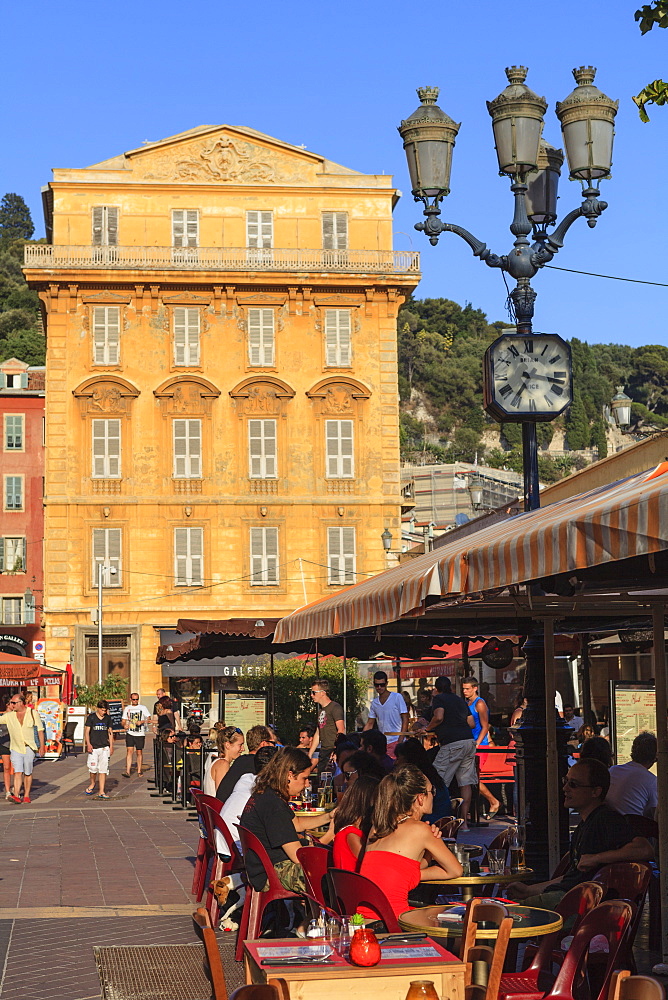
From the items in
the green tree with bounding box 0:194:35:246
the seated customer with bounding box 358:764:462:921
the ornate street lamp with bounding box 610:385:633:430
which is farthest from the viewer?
the green tree with bounding box 0:194:35:246

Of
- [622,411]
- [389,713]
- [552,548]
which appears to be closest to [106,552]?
[622,411]

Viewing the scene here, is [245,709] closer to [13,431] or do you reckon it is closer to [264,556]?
[264,556]

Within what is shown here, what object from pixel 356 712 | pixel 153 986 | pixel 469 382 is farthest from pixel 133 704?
pixel 469 382

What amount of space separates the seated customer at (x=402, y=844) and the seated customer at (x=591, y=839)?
1.87 feet

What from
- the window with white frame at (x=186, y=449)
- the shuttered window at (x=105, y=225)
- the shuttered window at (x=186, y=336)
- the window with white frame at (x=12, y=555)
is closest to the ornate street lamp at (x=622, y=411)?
the window with white frame at (x=186, y=449)

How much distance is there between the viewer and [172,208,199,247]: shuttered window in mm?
44844

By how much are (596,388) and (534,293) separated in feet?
485

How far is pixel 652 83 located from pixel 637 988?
428 centimetres

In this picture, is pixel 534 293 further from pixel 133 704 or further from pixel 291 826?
pixel 133 704

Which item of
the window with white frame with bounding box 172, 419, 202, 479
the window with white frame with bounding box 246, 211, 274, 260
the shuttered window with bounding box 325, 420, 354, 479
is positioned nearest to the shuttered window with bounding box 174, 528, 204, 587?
the window with white frame with bounding box 172, 419, 202, 479

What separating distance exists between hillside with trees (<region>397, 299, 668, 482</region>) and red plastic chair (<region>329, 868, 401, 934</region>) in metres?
116

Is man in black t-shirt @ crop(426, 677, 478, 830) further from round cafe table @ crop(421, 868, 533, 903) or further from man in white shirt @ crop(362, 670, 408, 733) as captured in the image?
round cafe table @ crop(421, 868, 533, 903)

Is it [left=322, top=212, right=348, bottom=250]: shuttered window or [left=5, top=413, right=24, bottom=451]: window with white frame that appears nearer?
[left=322, top=212, right=348, bottom=250]: shuttered window

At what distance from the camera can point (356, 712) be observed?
118 feet
